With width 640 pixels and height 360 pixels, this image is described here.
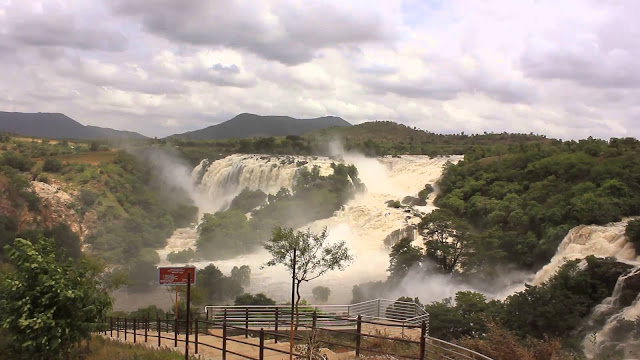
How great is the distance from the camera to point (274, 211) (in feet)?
152

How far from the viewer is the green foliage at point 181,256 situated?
39419mm

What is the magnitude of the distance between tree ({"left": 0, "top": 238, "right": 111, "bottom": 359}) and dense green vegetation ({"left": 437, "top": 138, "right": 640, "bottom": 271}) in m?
21.9

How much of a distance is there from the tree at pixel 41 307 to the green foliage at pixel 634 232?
1960cm

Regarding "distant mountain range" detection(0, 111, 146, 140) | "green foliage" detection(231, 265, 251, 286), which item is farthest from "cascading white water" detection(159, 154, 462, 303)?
"distant mountain range" detection(0, 111, 146, 140)

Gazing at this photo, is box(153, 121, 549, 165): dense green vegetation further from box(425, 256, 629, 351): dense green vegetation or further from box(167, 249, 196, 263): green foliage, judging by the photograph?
box(425, 256, 629, 351): dense green vegetation

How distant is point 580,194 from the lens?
28.4m

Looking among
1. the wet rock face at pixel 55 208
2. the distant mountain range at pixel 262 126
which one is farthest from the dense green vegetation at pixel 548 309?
the distant mountain range at pixel 262 126

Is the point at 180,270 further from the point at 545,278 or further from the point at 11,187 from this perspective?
the point at 11,187

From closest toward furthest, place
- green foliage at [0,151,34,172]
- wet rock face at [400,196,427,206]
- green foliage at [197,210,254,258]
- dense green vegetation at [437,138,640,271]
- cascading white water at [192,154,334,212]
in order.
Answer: dense green vegetation at [437,138,640,271] → green foliage at [197,210,254,258] → wet rock face at [400,196,427,206] → green foliage at [0,151,34,172] → cascading white water at [192,154,334,212]

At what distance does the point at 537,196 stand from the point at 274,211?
2289 centimetres

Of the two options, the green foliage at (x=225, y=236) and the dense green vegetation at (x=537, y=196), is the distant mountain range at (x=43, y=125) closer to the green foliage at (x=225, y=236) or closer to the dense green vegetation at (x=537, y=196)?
the green foliage at (x=225, y=236)

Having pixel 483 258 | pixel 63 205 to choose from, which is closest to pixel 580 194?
pixel 483 258

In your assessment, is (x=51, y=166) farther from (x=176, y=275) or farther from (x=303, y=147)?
(x=176, y=275)

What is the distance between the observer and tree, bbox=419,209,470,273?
2825 centimetres
